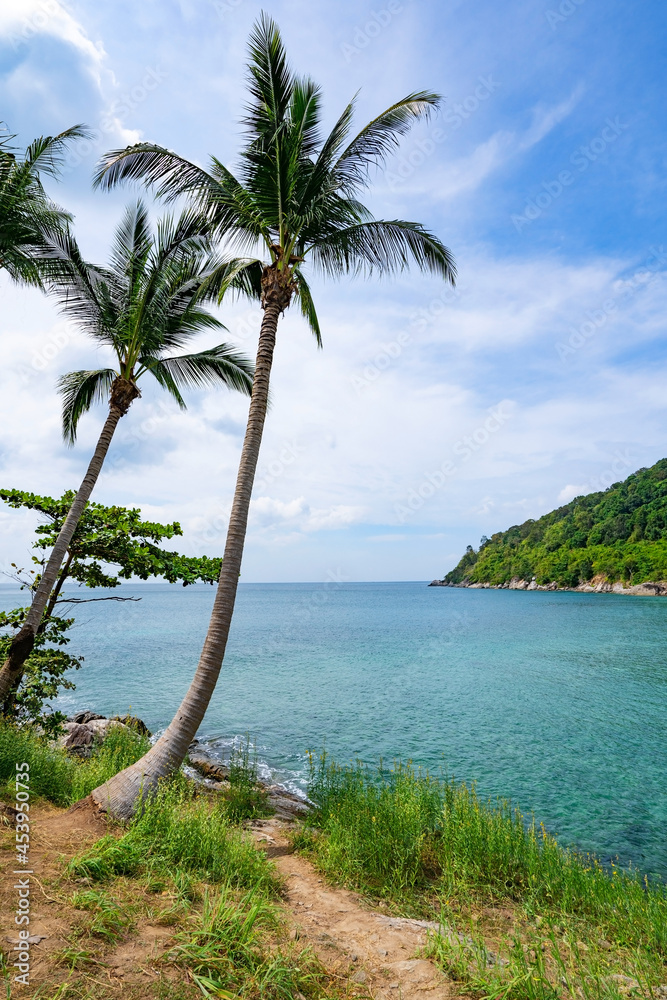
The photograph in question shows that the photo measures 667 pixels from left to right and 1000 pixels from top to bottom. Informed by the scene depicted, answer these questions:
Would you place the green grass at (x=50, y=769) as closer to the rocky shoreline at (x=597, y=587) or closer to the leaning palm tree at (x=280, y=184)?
the leaning palm tree at (x=280, y=184)


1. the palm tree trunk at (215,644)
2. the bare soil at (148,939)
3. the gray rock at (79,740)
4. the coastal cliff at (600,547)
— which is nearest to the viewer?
the bare soil at (148,939)

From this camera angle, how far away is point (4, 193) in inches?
317

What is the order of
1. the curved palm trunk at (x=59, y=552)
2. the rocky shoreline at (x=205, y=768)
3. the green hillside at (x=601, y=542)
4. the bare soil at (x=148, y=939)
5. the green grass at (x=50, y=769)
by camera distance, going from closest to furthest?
the bare soil at (x=148, y=939), the green grass at (x=50, y=769), the curved palm trunk at (x=59, y=552), the rocky shoreline at (x=205, y=768), the green hillside at (x=601, y=542)

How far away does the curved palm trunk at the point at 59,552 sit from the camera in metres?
9.05

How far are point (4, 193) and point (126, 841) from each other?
9.84 meters

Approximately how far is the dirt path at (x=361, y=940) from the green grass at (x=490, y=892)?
218 millimetres

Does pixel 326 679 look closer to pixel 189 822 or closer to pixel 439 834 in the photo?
pixel 439 834

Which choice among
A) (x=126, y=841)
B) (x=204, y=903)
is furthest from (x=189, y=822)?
(x=204, y=903)

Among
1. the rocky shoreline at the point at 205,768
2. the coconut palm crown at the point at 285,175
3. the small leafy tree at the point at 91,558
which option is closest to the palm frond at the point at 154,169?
the coconut palm crown at the point at 285,175

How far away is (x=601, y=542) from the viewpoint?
116938 mm

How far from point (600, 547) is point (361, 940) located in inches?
4961

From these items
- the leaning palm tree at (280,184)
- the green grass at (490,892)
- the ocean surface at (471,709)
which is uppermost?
the leaning palm tree at (280,184)

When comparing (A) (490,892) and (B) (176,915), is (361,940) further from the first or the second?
(A) (490,892)

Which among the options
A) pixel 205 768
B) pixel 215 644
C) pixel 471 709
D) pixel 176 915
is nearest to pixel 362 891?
pixel 176 915
